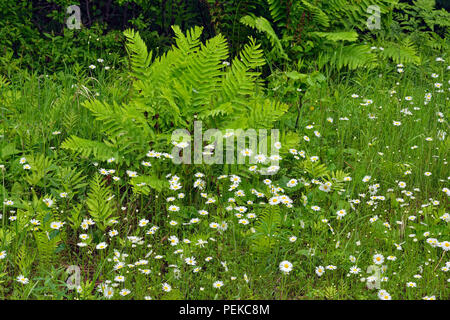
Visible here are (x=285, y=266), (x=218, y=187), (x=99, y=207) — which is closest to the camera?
(x=285, y=266)

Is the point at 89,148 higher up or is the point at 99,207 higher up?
the point at 89,148

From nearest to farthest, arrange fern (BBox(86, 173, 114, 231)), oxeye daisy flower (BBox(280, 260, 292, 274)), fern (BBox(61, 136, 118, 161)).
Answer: oxeye daisy flower (BBox(280, 260, 292, 274))
fern (BBox(86, 173, 114, 231))
fern (BBox(61, 136, 118, 161))

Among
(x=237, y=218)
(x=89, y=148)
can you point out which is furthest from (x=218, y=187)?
(x=89, y=148)

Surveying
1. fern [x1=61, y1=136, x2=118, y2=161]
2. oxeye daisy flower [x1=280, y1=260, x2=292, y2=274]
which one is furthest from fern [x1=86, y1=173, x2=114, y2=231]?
oxeye daisy flower [x1=280, y1=260, x2=292, y2=274]

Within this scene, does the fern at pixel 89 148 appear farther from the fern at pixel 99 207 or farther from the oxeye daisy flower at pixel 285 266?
the oxeye daisy flower at pixel 285 266

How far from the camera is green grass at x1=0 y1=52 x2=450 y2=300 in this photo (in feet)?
9.00

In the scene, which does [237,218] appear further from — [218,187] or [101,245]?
[101,245]

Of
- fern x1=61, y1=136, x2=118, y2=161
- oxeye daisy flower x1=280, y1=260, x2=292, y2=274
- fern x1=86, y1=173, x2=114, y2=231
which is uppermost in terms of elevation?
fern x1=61, y1=136, x2=118, y2=161

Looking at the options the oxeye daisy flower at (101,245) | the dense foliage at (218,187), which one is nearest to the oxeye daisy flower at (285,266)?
the dense foliage at (218,187)

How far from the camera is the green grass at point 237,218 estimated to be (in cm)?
274

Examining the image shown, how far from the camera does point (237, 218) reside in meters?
3.18

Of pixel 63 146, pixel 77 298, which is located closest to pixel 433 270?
pixel 77 298

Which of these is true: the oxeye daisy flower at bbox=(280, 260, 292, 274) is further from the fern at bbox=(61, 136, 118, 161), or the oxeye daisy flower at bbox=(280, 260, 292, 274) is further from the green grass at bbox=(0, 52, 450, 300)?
the fern at bbox=(61, 136, 118, 161)
